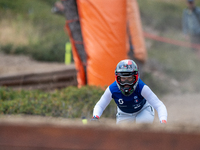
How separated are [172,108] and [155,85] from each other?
1.88 meters

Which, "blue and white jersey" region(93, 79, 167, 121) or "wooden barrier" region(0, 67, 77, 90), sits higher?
"wooden barrier" region(0, 67, 77, 90)

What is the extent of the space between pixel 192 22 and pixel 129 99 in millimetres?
9145

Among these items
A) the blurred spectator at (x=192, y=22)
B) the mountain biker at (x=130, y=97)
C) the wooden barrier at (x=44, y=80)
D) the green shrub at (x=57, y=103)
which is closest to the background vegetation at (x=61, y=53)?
the green shrub at (x=57, y=103)

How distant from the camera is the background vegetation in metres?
6.13

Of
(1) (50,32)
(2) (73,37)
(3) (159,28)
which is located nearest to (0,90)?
(2) (73,37)

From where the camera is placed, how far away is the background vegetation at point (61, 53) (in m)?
6.13

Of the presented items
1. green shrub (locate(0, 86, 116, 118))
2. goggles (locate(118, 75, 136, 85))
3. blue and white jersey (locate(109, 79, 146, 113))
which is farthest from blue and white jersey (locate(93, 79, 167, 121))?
green shrub (locate(0, 86, 116, 118))

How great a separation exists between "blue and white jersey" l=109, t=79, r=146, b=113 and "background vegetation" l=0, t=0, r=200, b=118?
152cm

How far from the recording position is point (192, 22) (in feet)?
41.1

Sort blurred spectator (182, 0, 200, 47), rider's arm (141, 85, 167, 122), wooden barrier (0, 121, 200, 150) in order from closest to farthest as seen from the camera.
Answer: wooden barrier (0, 121, 200, 150) → rider's arm (141, 85, 167, 122) → blurred spectator (182, 0, 200, 47)

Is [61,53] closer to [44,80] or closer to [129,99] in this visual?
[44,80]

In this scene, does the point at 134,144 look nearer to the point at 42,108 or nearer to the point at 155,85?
the point at 42,108

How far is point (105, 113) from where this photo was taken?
20.8ft

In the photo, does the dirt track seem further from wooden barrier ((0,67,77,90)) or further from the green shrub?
wooden barrier ((0,67,77,90))
